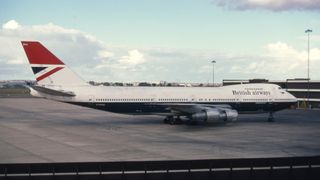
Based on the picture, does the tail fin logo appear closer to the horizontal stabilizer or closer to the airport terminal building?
the horizontal stabilizer

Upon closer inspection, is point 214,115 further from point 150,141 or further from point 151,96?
point 150,141

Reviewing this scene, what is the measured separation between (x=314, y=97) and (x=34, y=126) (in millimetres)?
55135

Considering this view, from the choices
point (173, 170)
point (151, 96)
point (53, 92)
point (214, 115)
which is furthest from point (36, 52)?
point (173, 170)

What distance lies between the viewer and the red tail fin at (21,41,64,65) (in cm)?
4019

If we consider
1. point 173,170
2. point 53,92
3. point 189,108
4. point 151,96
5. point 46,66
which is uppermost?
point 46,66

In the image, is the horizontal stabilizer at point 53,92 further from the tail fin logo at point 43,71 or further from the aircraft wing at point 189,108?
the aircraft wing at point 189,108

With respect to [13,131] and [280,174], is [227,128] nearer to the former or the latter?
[13,131]

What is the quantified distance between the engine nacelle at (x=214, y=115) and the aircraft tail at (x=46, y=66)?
12642 mm

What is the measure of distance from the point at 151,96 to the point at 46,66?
35.2 ft

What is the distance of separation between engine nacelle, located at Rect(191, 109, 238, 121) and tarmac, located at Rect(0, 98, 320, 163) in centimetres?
112

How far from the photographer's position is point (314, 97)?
3155 inches

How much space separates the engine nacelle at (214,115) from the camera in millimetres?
40188

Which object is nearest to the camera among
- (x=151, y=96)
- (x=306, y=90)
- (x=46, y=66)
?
(x=46, y=66)

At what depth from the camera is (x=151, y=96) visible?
144ft
